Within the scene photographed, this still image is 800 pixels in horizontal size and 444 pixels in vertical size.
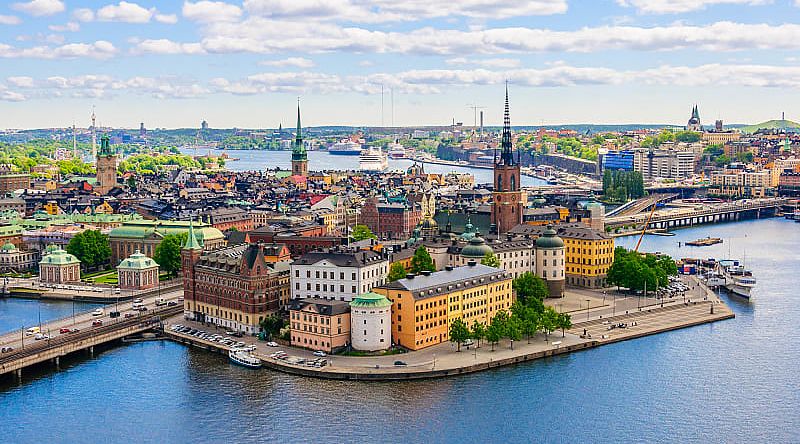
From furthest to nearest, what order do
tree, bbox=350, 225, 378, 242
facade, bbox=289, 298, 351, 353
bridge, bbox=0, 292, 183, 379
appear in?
tree, bbox=350, 225, 378, 242
facade, bbox=289, 298, 351, 353
bridge, bbox=0, 292, 183, 379

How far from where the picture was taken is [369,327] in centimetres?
5662

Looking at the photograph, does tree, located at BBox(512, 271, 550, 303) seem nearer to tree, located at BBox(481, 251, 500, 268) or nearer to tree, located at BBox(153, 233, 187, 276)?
tree, located at BBox(481, 251, 500, 268)

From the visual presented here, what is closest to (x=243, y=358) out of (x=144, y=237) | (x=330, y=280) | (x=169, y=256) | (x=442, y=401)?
(x=330, y=280)

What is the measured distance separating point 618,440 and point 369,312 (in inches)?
635

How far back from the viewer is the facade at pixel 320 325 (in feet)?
186

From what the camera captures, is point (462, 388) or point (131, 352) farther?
point (131, 352)

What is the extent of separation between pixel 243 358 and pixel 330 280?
8196mm

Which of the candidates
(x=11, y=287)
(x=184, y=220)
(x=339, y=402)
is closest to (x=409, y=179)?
(x=184, y=220)

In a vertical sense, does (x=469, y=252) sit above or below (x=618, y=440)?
above

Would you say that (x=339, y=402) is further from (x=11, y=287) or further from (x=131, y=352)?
(x=11, y=287)

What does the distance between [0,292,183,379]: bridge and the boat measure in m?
8.72

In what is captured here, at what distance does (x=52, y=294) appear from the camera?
79000mm

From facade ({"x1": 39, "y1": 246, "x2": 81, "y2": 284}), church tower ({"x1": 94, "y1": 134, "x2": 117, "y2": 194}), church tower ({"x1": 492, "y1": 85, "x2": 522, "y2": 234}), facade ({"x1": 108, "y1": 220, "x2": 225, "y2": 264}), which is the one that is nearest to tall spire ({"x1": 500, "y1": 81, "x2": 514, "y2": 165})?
church tower ({"x1": 492, "y1": 85, "x2": 522, "y2": 234})

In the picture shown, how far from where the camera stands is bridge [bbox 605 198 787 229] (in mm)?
130250
